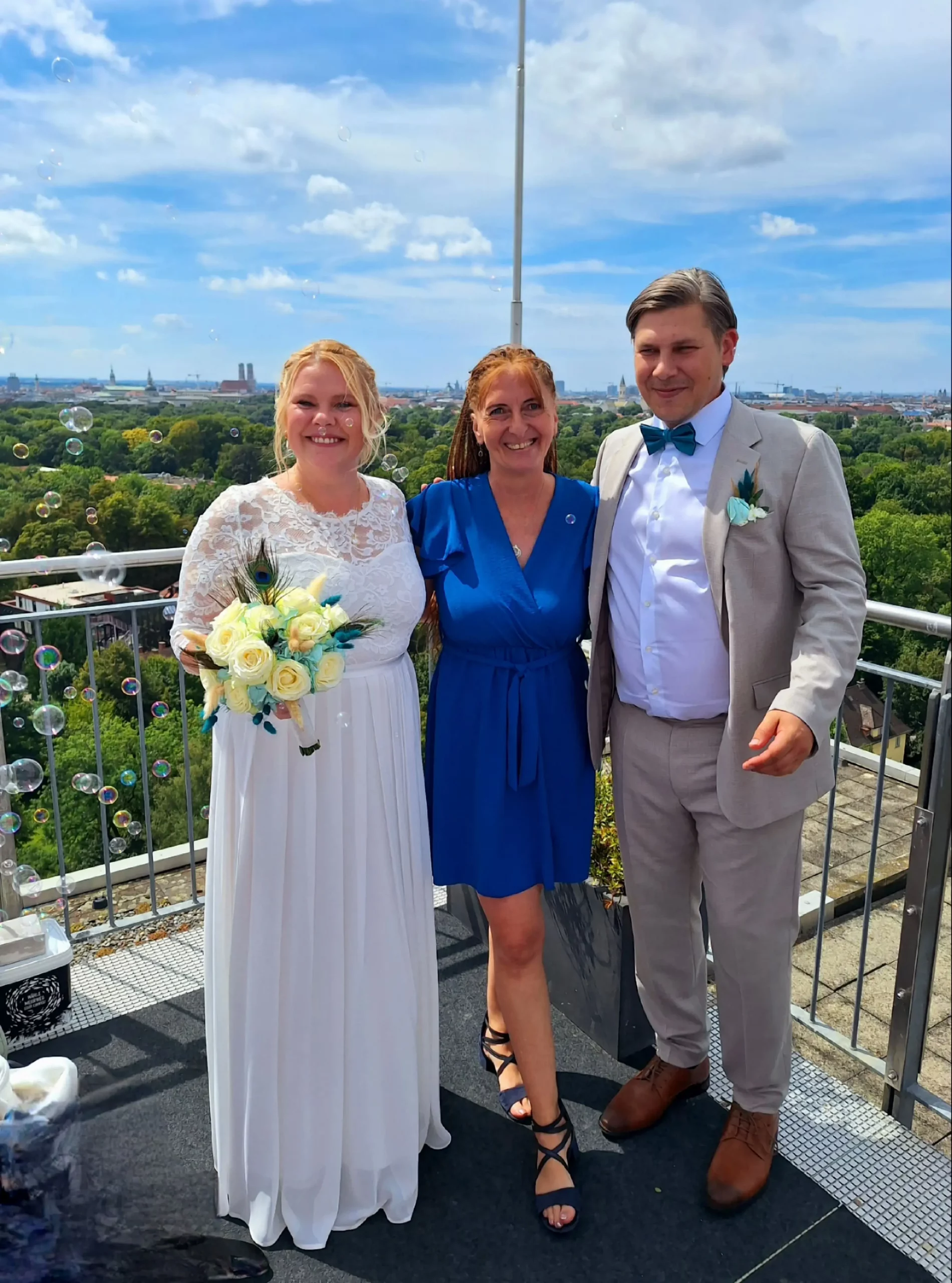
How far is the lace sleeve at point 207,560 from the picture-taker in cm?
178

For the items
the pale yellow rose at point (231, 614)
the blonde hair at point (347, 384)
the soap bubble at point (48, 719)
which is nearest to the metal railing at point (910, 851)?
the soap bubble at point (48, 719)

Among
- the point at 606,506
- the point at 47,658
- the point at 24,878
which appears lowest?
the point at 24,878

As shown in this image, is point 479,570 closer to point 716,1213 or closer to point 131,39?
point 716,1213

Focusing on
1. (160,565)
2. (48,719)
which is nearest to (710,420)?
(160,565)

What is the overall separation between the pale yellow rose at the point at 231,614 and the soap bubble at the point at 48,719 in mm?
1286

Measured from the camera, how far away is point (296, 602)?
159 centimetres

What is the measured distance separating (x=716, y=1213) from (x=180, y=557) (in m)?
2.30

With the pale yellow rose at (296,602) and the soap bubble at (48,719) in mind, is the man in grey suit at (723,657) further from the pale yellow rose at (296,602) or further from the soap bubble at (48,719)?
the soap bubble at (48,719)

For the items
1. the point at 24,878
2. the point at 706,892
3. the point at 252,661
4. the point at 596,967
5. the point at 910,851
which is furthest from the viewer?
the point at 24,878

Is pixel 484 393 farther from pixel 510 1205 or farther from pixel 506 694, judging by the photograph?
pixel 510 1205

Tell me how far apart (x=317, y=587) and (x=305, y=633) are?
0.47 feet

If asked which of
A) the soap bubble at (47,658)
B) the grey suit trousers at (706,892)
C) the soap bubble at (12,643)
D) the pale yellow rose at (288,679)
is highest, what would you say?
the pale yellow rose at (288,679)

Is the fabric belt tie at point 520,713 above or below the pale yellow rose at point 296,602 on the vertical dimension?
below

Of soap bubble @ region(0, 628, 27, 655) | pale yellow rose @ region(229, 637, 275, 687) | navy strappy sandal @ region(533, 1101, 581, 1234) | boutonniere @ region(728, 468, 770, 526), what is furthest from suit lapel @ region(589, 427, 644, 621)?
soap bubble @ region(0, 628, 27, 655)
